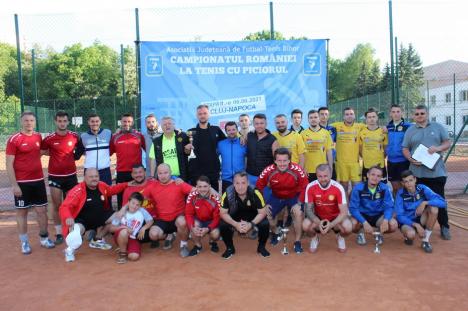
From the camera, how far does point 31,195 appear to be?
17.7 ft

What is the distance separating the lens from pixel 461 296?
11.8 feet

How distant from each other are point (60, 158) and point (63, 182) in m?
0.36

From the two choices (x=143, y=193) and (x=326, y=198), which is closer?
(x=326, y=198)

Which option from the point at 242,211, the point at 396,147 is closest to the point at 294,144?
the point at 242,211

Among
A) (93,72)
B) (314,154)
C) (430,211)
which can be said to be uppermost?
(93,72)

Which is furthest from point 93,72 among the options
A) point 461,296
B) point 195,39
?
point 461,296

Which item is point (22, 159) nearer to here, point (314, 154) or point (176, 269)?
point (176, 269)

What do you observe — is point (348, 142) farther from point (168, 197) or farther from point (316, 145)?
point (168, 197)

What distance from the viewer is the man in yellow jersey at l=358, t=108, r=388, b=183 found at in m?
6.11

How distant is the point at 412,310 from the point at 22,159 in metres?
5.04

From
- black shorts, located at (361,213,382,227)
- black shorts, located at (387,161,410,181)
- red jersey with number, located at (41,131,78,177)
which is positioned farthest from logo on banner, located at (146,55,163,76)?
black shorts, located at (361,213,382,227)

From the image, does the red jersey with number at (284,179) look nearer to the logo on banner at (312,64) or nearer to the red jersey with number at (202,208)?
the red jersey with number at (202,208)

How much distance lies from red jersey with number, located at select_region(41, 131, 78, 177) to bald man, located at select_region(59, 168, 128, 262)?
1.89ft

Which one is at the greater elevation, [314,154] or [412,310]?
[314,154]
